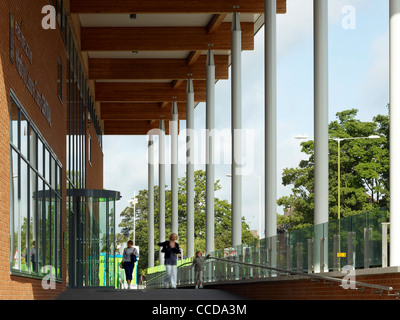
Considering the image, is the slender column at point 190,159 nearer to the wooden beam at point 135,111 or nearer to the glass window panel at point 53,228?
the wooden beam at point 135,111

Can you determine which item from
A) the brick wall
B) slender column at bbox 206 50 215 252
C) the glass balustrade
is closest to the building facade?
the brick wall

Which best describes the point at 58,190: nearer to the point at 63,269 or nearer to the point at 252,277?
the point at 63,269

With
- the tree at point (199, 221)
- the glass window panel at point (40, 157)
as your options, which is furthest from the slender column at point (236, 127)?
the tree at point (199, 221)

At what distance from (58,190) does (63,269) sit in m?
2.46

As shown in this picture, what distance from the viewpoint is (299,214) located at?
76562 millimetres

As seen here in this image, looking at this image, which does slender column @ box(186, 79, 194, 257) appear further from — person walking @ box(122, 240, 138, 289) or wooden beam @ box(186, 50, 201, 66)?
person walking @ box(122, 240, 138, 289)

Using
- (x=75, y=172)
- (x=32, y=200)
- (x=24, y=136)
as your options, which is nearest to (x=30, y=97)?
(x=24, y=136)

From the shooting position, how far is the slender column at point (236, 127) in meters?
33.6

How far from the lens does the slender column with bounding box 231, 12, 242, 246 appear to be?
3356 cm

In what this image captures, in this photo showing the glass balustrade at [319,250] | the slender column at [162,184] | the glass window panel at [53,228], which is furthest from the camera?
the slender column at [162,184]

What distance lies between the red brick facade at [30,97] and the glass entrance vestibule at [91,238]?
3.97 m

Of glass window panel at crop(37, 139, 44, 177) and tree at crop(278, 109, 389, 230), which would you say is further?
tree at crop(278, 109, 389, 230)

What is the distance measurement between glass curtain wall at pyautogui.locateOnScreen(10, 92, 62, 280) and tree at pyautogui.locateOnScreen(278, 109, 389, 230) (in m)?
48.6
